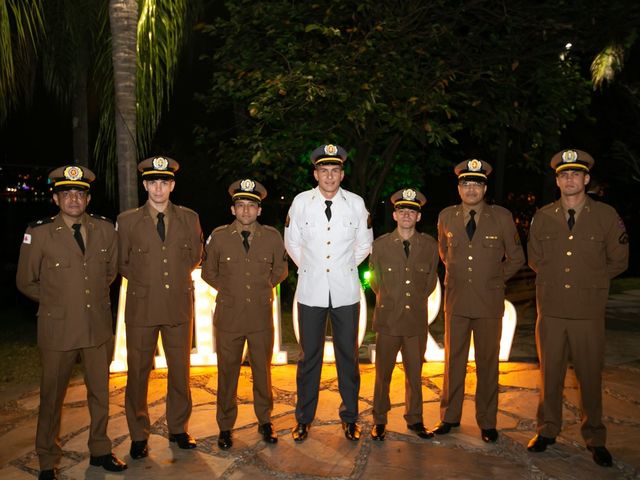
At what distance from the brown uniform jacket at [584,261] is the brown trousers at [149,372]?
2.85 m

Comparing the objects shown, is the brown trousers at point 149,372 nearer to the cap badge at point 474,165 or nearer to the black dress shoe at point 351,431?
the black dress shoe at point 351,431

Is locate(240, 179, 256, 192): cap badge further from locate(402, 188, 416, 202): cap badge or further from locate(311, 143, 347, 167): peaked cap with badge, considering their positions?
locate(402, 188, 416, 202): cap badge

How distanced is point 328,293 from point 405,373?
2.98ft

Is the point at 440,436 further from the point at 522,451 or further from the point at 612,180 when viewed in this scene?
the point at 612,180

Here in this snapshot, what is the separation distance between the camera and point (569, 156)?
15.4 feet

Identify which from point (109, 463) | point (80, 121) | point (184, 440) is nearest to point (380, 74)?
point (184, 440)

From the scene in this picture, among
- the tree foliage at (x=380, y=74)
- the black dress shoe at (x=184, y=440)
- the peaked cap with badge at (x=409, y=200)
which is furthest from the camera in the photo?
the tree foliage at (x=380, y=74)

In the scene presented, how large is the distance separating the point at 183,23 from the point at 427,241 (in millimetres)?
4849

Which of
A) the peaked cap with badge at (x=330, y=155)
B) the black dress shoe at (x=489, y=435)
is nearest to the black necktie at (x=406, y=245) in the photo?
the peaked cap with badge at (x=330, y=155)

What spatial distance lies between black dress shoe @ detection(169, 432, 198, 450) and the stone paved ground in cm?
6

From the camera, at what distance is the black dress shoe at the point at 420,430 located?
16.2 feet

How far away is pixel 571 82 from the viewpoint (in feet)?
Answer: 30.1

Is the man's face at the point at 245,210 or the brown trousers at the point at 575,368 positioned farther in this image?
the man's face at the point at 245,210

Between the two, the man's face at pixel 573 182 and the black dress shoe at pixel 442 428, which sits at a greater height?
the man's face at pixel 573 182
